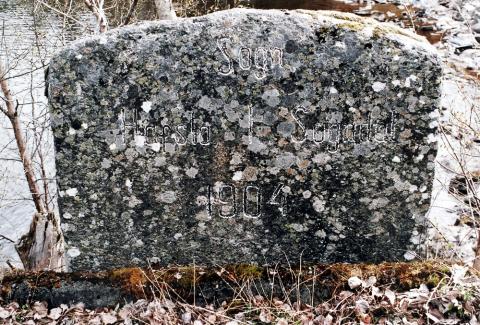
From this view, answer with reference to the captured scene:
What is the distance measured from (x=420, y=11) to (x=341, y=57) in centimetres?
1620

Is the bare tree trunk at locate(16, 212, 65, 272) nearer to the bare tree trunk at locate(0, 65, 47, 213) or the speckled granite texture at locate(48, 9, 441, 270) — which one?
the bare tree trunk at locate(0, 65, 47, 213)

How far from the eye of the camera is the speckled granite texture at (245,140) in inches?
146

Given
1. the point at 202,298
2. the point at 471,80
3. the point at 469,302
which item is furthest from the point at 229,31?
the point at 471,80

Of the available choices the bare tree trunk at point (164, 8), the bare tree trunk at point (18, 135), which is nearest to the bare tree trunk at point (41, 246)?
the bare tree trunk at point (18, 135)

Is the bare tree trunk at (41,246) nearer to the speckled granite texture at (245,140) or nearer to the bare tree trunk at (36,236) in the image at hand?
the bare tree trunk at (36,236)

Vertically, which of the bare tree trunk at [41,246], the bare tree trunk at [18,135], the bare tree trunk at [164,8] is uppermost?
the bare tree trunk at [164,8]

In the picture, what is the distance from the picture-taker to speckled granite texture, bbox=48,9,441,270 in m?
3.71

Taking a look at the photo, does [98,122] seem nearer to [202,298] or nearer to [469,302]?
[202,298]

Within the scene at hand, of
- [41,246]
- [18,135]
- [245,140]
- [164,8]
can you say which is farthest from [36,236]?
[245,140]

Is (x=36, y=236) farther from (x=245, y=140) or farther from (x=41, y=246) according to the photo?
(x=245, y=140)

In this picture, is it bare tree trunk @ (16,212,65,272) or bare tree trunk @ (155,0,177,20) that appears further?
bare tree trunk @ (16,212,65,272)

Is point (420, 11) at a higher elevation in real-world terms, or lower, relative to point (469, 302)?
higher

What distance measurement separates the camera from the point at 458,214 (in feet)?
26.4

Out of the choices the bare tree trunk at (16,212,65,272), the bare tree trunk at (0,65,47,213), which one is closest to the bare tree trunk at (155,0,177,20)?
the bare tree trunk at (0,65,47,213)
